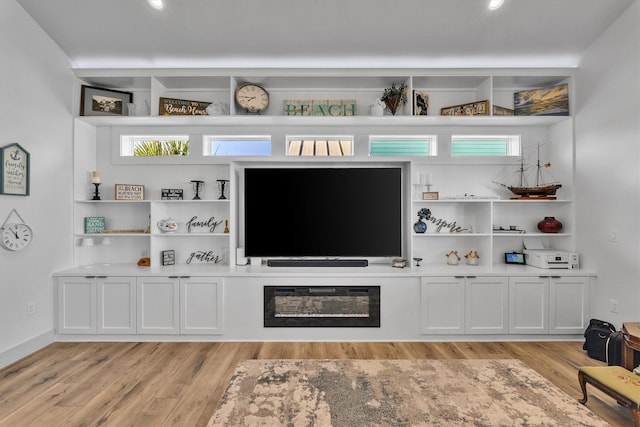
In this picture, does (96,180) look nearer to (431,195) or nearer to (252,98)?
(252,98)

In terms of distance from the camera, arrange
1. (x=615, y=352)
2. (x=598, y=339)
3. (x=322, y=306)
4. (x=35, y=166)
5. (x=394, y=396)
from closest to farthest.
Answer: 1. (x=394, y=396)
2. (x=615, y=352)
3. (x=598, y=339)
4. (x=35, y=166)
5. (x=322, y=306)

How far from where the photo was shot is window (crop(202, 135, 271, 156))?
4.09 metres

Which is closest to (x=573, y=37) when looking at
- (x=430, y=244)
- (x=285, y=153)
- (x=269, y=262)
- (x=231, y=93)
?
(x=430, y=244)

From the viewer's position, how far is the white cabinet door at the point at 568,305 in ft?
11.4

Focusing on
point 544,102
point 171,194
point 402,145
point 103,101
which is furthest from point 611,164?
point 103,101

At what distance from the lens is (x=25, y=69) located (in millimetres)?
3145

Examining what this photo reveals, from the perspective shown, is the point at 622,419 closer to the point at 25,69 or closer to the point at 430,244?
the point at 430,244

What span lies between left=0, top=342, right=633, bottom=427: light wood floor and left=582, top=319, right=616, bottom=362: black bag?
0.07 m

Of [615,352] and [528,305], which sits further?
[528,305]

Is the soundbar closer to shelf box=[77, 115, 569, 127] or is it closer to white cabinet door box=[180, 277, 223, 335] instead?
white cabinet door box=[180, 277, 223, 335]

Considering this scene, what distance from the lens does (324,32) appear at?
337 cm

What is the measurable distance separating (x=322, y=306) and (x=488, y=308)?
66.7 inches

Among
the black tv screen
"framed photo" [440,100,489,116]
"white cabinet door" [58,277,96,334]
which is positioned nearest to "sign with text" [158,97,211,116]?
the black tv screen

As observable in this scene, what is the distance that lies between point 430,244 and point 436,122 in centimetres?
139
